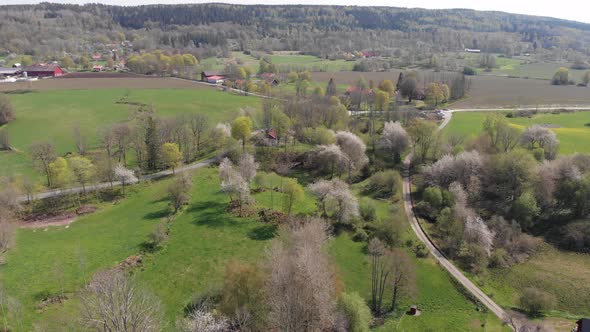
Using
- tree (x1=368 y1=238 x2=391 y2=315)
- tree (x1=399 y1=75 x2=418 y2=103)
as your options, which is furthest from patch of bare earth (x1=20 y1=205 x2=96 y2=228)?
tree (x1=399 y1=75 x2=418 y2=103)

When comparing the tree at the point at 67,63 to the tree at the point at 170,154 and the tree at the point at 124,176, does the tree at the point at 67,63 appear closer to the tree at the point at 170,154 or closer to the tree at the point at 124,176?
the tree at the point at 170,154

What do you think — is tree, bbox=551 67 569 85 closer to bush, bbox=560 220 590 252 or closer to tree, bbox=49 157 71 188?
A: bush, bbox=560 220 590 252

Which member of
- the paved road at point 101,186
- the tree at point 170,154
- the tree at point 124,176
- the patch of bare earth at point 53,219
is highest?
the tree at point 170,154

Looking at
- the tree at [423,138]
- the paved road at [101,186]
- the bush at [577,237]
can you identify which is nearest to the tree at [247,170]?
the paved road at [101,186]

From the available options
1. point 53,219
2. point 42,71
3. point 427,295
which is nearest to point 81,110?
point 53,219

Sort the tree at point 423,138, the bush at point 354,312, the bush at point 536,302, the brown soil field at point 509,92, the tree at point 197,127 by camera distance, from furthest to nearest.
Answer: the brown soil field at point 509,92, the tree at point 197,127, the tree at point 423,138, the bush at point 536,302, the bush at point 354,312

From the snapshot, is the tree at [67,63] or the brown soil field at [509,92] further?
the tree at [67,63]
